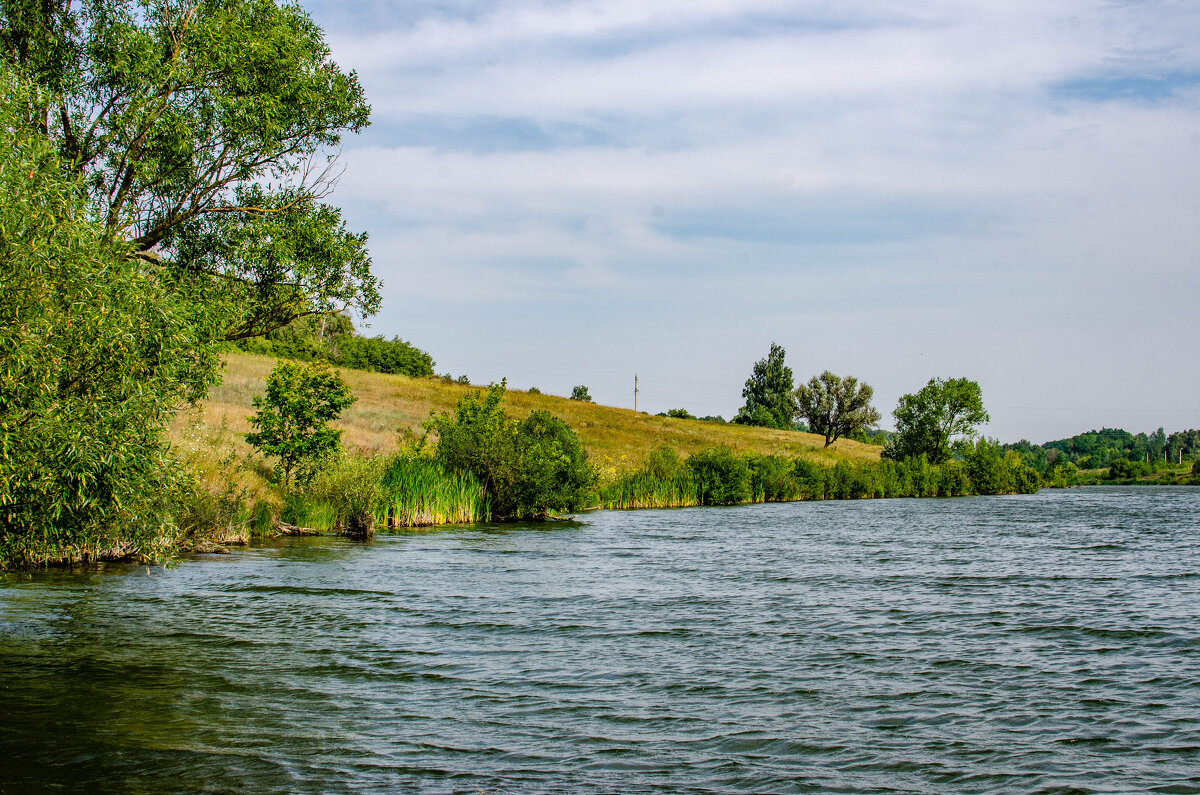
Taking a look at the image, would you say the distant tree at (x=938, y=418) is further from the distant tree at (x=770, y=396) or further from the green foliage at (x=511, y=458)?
the green foliage at (x=511, y=458)

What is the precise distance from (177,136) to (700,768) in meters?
17.6

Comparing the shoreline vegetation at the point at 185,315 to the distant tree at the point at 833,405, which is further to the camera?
the distant tree at the point at 833,405

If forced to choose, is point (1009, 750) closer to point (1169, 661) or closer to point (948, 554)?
point (1169, 661)

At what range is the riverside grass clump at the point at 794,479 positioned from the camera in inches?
2125

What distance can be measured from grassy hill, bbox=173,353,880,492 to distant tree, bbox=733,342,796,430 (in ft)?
43.8

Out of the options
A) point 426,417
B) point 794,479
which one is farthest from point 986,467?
point 426,417

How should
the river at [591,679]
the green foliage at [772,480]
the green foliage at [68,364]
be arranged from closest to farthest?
the river at [591,679]
the green foliage at [68,364]
the green foliage at [772,480]

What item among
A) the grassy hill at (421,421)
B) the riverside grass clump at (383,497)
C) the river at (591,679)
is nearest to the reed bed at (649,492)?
the grassy hill at (421,421)

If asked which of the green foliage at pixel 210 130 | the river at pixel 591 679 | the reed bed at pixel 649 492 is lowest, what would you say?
the river at pixel 591 679

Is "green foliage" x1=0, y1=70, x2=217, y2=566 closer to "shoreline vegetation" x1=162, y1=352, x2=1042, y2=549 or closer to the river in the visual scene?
the river

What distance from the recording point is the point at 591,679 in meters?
11.7

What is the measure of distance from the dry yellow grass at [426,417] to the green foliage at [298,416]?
1.42 metres

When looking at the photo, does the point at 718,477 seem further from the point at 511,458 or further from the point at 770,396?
the point at 770,396

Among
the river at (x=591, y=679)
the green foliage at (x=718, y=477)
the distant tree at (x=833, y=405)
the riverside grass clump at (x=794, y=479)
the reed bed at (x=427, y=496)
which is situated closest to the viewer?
the river at (x=591, y=679)
